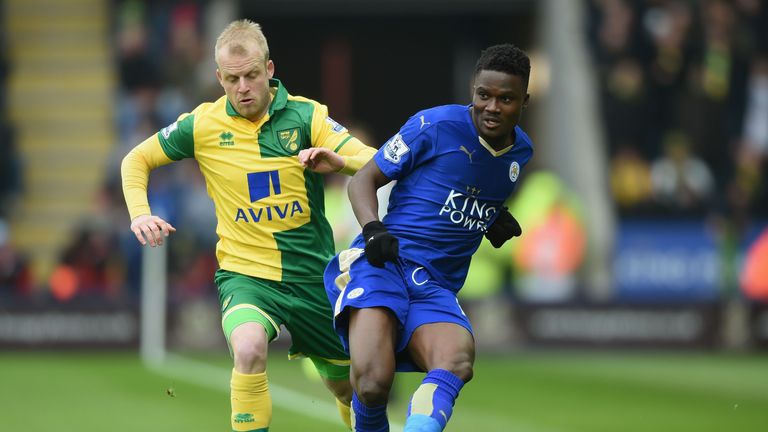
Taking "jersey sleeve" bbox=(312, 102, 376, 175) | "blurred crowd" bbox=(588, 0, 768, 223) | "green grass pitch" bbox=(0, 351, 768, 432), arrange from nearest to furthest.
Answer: "jersey sleeve" bbox=(312, 102, 376, 175) → "green grass pitch" bbox=(0, 351, 768, 432) → "blurred crowd" bbox=(588, 0, 768, 223)

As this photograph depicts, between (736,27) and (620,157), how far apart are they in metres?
2.46

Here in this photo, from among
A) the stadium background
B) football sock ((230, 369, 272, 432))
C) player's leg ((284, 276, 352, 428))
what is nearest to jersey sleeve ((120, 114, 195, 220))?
player's leg ((284, 276, 352, 428))

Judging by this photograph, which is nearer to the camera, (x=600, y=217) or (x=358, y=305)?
(x=358, y=305)

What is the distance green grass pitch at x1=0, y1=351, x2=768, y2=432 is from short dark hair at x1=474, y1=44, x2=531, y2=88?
3.75 meters

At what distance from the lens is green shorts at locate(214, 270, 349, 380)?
7.50 m

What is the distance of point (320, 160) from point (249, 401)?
1205 mm

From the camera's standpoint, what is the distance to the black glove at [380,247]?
678 centimetres

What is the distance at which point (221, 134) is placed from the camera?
25.5 feet

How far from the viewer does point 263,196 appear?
7.73m

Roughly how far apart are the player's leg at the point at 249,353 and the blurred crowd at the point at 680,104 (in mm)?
12951

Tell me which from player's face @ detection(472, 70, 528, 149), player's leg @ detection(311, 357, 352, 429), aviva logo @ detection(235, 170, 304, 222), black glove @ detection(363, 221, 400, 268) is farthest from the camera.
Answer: player's leg @ detection(311, 357, 352, 429)

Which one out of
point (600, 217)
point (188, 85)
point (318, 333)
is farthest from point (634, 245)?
point (318, 333)

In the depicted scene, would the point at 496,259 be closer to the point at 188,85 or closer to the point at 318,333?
the point at 188,85

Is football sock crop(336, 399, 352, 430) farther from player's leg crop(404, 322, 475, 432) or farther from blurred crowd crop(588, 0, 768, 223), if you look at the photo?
blurred crowd crop(588, 0, 768, 223)
